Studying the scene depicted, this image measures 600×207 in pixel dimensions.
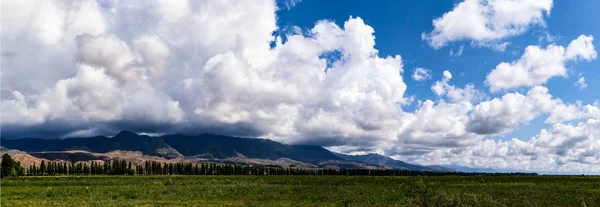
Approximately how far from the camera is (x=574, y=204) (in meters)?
45.7

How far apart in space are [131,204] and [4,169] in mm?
167405

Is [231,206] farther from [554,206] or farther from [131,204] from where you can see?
[554,206]

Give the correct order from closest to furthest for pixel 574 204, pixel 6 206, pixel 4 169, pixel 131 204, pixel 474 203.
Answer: pixel 474 203, pixel 6 206, pixel 131 204, pixel 574 204, pixel 4 169

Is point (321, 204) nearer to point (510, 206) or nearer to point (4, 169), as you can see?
point (510, 206)

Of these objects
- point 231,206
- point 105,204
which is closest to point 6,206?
point 105,204

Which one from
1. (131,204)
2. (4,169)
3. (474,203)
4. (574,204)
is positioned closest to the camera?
(474,203)

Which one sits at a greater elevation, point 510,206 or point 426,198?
point 426,198

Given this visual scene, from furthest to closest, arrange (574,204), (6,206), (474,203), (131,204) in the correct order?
(574,204) < (131,204) < (6,206) < (474,203)

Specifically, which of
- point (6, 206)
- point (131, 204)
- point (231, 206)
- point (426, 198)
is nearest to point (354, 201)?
point (231, 206)

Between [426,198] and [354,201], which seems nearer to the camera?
[426,198]

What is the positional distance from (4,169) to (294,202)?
17607 centimetres

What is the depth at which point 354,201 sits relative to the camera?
46969mm

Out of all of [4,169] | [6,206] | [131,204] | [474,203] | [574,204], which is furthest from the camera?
[4,169]

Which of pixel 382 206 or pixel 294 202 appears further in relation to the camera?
pixel 294 202
